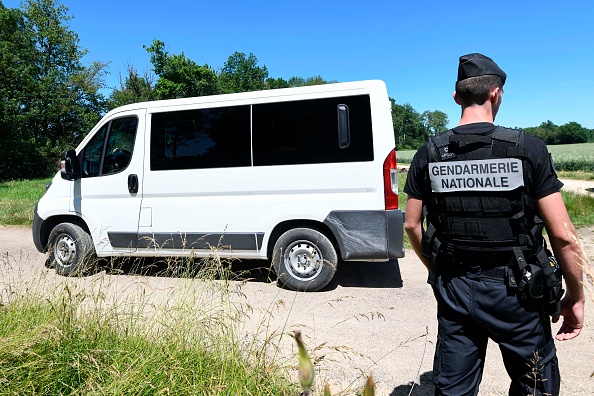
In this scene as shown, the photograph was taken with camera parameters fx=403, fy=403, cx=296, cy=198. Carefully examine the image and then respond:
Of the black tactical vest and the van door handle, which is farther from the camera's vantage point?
the van door handle

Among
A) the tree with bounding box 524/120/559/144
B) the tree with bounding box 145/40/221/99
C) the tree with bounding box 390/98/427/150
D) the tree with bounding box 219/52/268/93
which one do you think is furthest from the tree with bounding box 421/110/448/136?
the tree with bounding box 145/40/221/99

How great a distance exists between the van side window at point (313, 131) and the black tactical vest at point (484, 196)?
2724 mm

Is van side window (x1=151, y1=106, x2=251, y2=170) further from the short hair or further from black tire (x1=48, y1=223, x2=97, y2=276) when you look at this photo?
the short hair

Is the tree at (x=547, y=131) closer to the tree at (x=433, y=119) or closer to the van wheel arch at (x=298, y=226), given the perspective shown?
the tree at (x=433, y=119)

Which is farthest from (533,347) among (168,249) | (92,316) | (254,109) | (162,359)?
(168,249)

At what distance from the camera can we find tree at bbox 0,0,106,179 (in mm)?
27250

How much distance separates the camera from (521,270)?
1.71 metres

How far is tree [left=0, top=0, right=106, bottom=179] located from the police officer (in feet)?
104

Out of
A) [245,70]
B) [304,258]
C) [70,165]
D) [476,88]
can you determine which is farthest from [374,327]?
[245,70]

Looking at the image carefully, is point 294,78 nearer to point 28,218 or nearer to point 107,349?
point 28,218

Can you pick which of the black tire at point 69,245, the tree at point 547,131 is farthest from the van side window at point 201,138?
the tree at point 547,131

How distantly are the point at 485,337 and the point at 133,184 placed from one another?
15.5ft

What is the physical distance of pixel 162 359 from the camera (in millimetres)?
2422

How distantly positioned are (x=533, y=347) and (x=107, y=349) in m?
2.35
